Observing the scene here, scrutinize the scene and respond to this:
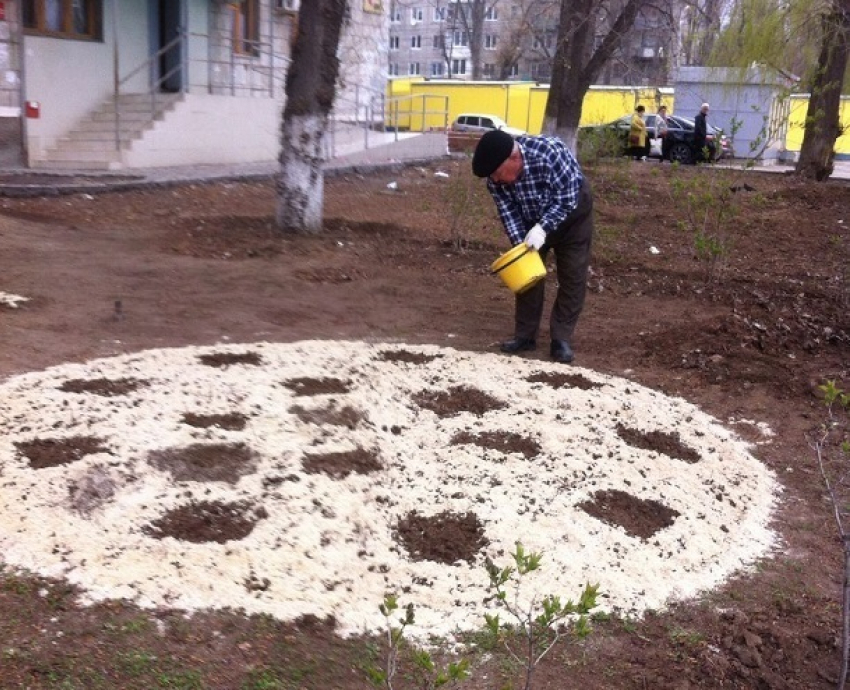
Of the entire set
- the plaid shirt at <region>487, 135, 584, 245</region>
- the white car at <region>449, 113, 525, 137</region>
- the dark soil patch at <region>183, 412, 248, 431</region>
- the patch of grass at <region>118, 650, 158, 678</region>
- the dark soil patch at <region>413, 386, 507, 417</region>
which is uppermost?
the plaid shirt at <region>487, 135, 584, 245</region>

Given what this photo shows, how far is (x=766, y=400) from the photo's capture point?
5.18 m

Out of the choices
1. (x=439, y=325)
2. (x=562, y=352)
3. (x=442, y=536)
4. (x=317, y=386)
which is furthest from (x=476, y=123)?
(x=442, y=536)

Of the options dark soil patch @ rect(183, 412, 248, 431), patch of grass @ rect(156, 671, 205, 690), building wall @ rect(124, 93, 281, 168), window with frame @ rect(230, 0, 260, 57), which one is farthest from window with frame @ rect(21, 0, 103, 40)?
patch of grass @ rect(156, 671, 205, 690)

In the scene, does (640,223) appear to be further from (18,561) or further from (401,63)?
(401,63)

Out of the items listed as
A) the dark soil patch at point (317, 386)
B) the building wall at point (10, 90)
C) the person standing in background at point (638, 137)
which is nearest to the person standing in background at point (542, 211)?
the dark soil patch at point (317, 386)

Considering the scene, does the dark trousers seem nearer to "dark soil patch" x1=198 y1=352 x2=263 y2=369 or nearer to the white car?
"dark soil patch" x1=198 y1=352 x2=263 y2=369

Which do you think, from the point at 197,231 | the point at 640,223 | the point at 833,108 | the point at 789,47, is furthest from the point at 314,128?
the point at 833,108

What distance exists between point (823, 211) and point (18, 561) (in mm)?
13077

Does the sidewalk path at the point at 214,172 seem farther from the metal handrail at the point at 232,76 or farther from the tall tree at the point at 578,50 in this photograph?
the tall tree at the point at 578,50

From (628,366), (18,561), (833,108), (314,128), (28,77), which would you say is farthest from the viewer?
(833,108)

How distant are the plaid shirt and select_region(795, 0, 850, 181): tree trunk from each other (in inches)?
441

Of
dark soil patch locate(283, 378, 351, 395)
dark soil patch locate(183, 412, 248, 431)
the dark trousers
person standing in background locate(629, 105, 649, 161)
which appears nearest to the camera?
dark soil patch locate(183, 412, 248, 431)

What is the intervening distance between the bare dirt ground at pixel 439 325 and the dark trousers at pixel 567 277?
9.0 inches

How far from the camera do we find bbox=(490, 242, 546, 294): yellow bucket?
5.02 m
